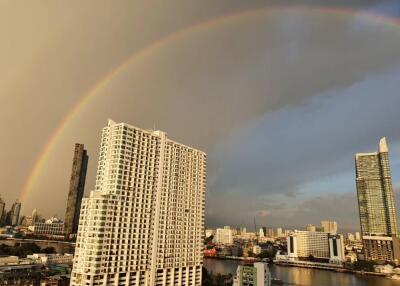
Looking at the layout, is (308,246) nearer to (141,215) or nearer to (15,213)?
(141,215)

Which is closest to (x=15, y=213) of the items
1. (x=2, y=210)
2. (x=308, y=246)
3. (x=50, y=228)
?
(x=2, y=210)

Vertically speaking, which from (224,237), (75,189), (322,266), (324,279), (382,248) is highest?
(75,189)

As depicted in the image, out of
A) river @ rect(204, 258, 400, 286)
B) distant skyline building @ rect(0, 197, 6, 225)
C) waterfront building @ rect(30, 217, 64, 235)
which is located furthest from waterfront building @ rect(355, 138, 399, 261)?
distant skyline building @ rect(0, 197, 6, 225)

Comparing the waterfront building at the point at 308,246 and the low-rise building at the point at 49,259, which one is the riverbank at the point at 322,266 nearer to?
the waterfront building at the point at 308,246

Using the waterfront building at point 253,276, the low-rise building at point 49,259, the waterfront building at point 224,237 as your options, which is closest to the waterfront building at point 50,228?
the low-rise building at point 49,259

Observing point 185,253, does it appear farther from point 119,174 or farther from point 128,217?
point 119,174

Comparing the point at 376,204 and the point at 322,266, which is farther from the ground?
the point at 376,204

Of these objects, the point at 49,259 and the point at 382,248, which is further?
the point at 382,248
